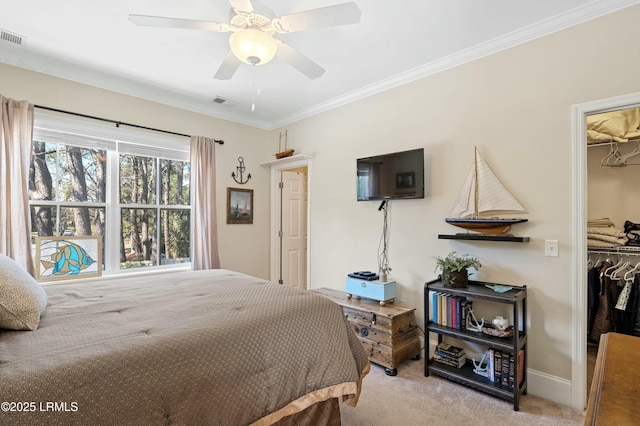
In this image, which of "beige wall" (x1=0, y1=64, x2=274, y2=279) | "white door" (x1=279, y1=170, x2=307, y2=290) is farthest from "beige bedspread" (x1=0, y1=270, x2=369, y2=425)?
"white door" (x1=279, y1=170, x2=307, y2=290)

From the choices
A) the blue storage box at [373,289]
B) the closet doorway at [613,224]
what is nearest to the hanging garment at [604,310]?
the closet doorway at [613,224]

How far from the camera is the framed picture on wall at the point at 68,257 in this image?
277cm

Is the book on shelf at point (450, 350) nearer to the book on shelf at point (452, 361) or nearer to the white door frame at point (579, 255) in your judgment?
the book on shelf at point (452, 361)

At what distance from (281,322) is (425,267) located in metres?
1.80

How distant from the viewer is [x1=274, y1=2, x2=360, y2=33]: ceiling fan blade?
1589 mm

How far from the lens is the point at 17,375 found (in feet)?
3.05

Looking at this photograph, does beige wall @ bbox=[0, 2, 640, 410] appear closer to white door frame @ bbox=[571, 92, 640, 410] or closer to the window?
white door frame @ bbox=[571, 92, 640, 410]

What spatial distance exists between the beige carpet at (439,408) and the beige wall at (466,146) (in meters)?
0.22

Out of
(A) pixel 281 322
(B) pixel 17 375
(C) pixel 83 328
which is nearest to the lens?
(B) pixel 17 375

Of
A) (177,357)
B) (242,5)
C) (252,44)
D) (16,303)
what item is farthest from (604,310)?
(16,303)

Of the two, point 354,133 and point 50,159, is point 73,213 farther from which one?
point 354,133

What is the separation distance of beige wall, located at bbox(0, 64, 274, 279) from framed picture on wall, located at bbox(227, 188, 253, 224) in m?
0.07

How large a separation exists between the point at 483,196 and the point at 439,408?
1617 millimetres

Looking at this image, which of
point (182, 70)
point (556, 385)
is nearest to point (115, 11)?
point (182, 70)
